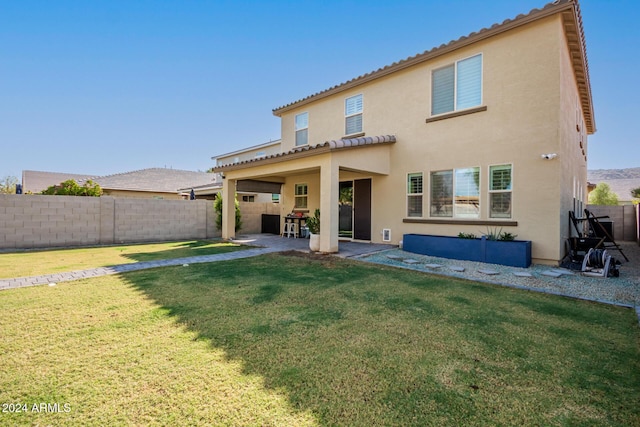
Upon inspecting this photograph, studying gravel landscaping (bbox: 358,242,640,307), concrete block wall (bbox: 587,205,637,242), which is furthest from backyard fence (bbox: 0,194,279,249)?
concrete block wall (bbox: 587,205,637,242)

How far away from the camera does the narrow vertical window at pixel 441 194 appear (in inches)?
368

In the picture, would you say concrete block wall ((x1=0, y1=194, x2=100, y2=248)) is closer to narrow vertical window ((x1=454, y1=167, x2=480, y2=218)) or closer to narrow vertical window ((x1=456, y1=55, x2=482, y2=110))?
narrow vertical window ((x1=454, y1=167, x2=480, y2=218))

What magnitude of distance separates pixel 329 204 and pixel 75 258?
25.0 ft

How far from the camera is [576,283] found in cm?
614

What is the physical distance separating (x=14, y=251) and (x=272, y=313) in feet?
35.6

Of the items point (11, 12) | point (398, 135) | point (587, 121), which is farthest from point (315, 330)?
point (587, 121)

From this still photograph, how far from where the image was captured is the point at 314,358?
116 inches

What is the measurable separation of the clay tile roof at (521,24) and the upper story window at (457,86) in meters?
0.56

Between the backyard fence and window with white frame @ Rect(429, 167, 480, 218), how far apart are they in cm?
1045

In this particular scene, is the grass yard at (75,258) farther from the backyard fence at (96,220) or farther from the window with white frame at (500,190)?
the window with white frame at (500,190)

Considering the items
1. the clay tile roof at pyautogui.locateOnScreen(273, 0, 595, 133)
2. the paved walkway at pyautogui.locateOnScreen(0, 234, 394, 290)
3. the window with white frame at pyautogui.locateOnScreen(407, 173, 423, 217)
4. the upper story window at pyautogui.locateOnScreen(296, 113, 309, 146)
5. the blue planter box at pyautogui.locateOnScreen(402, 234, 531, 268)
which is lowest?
the paved walkway at pyautogui.locateOnScreen(0, 234, 394, 290)

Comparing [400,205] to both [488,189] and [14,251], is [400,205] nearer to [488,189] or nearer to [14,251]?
[488,189]

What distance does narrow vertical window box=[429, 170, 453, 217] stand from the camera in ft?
30.7

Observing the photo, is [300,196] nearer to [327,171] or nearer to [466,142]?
[327,171]
